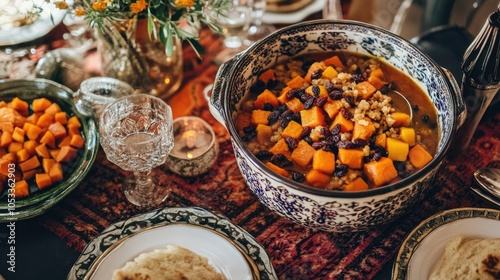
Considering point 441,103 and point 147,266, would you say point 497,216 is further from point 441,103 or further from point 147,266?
point 147,266

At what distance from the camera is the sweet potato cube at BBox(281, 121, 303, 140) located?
1.54 m

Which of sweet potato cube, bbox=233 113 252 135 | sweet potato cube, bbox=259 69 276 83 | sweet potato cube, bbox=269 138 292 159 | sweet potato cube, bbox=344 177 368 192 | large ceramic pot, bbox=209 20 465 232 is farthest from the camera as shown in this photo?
sweet potato cube, bbox=259 69 276 83

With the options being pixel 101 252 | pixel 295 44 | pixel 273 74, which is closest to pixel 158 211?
pixel 101 252

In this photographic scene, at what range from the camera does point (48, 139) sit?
1.64 meters

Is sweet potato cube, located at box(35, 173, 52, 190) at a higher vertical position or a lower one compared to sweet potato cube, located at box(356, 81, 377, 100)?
lower

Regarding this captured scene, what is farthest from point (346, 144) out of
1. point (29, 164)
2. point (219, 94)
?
point (29, 164)

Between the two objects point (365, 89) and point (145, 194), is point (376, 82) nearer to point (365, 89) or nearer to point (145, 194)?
point (365, 89)

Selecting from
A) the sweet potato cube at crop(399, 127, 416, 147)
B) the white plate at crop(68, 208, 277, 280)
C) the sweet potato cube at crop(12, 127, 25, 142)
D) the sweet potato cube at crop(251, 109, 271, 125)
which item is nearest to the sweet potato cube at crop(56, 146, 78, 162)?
the sweet potato cube at crop(12, 127, 25, 142)

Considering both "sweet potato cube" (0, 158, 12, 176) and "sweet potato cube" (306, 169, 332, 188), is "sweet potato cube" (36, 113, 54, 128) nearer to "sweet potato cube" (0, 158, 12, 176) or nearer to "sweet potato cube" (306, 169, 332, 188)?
"sweet potato cube" (0, 158, 12, 176)

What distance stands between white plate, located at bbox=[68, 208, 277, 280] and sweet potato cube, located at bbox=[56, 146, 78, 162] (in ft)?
0.95

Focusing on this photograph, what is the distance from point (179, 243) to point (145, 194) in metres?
0.27

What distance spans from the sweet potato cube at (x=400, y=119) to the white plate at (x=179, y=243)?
21.6 inches

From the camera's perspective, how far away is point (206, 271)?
1.34 meters

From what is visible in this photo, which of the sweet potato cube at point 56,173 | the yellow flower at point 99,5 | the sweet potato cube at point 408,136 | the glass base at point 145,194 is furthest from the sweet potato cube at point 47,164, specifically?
the sweet potato cube at point 408,136
